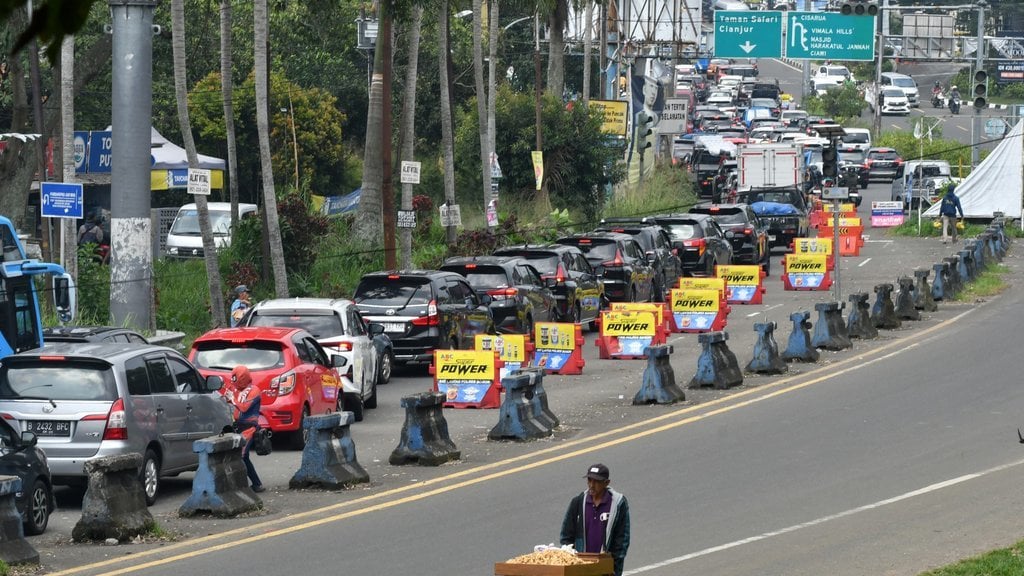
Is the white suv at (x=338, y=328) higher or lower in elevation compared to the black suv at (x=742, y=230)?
lower

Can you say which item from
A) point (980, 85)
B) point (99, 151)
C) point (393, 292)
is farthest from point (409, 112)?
point (980, 85)

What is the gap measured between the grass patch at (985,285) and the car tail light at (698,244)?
6.11 metres

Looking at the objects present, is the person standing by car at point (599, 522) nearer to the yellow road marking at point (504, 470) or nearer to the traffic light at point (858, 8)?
the yellow road marking at point (504, 470)

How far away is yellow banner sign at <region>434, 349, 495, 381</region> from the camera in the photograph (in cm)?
2178

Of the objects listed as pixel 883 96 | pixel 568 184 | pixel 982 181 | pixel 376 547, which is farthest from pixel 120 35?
pixel 883 96

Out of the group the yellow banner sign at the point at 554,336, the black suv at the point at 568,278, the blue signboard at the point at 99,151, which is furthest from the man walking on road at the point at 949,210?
the yellow banner sign at the point at 554,336

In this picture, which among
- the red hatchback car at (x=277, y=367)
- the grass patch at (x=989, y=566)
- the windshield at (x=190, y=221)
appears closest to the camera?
the grass patch at (x=989, y=566)

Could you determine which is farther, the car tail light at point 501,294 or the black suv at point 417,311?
the car tail light at point 501,294

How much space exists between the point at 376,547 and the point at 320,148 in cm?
4705

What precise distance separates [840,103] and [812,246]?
6745 cm

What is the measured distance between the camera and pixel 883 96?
331 feet

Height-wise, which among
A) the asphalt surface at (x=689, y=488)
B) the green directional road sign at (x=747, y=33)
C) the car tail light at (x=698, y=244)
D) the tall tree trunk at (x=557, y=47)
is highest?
the green directional road sign at (x=747, y=33)

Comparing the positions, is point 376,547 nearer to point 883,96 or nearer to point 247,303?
point 247,303

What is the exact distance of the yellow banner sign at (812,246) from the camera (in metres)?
40.5
